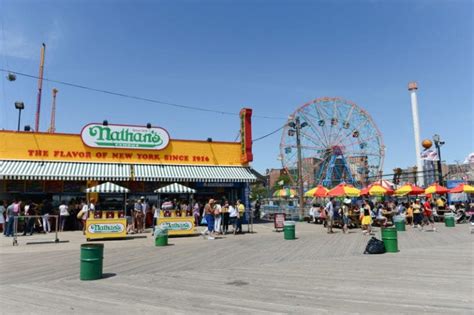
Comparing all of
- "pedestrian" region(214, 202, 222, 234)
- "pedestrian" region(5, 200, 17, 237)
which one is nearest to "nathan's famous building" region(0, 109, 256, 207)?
"pedestrian" region(5, 200, 17, 237)

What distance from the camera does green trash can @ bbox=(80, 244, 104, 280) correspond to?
7.56 m

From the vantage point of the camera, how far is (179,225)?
640 inches

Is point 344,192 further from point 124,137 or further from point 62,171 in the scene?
point 62,171

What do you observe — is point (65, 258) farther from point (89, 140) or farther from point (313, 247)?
point (89, 140)

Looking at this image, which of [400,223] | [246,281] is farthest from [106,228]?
[400,223]

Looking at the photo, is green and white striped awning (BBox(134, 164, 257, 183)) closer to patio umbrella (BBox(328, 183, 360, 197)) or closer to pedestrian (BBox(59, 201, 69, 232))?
pedestrian (BBox(59, 201, 69, 232))

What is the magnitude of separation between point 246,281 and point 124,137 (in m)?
16.4

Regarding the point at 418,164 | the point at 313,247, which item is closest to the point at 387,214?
the point at 313,247

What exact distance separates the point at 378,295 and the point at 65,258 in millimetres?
8346

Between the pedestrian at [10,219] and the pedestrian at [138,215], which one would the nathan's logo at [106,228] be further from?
the pedestrian at [10,219]

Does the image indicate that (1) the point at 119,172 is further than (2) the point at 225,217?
Yes

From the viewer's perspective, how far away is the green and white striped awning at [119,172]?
18.6 m

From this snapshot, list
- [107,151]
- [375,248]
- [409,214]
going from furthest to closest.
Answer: [107,151]
[409,214]
[375,248]

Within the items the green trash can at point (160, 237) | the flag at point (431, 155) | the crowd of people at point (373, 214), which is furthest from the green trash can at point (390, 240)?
the flag at point (431, 155)
